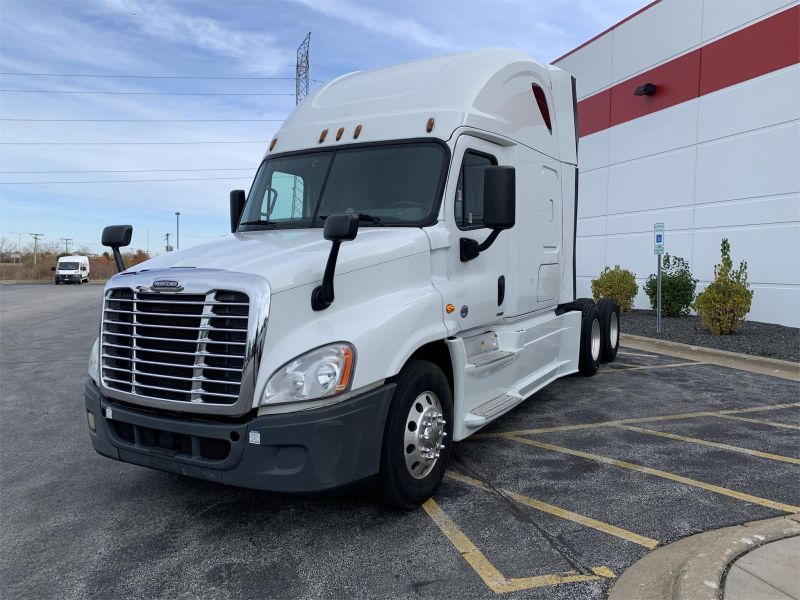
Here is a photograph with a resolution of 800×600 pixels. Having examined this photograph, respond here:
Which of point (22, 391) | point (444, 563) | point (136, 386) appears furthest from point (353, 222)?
point (22, 391)

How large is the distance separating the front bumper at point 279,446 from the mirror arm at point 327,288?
59cm

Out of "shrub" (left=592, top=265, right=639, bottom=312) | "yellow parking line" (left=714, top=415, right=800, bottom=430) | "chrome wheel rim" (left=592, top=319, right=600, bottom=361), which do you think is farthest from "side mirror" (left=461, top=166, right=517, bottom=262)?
"shrub" (left=592, top=265, right=639, bottom=312)

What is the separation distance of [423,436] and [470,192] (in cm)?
195

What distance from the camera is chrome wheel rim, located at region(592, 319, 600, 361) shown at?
8.40m

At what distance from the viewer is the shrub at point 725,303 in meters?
10.9

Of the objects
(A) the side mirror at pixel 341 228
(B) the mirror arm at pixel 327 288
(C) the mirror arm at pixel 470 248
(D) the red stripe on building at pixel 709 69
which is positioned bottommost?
(B) the mirror arm at pixel 327 288

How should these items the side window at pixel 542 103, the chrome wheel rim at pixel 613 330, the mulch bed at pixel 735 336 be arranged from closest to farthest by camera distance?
the side window at pixel 542 103 → the chrome wheel rim at pixel 613 330 → the mulch bed at pixel 735 336

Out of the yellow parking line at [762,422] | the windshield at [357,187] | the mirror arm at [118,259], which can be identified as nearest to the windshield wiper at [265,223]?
the windshield at [357,187]

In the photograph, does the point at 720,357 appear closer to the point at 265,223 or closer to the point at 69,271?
the point at 265,223

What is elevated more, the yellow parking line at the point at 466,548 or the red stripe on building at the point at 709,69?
the red stripe on building at the point at 709,69

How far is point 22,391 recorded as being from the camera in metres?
7.89

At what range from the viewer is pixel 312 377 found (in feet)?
10.9

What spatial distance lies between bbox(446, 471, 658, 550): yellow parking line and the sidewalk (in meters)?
0.49

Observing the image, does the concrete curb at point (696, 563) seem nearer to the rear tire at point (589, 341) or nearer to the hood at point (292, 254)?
the hood at point (292, 254)
